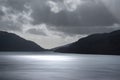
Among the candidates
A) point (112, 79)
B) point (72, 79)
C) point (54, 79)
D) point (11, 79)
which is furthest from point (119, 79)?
point (11, 79)

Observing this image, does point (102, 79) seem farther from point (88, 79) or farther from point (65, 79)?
point (65, 79)

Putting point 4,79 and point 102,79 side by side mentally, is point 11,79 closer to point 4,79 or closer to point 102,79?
point 4,79

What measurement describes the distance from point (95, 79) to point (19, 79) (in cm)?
2804

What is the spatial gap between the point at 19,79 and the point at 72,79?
19.6 m

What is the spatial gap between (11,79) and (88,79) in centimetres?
2838

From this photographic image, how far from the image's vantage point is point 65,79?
101 m

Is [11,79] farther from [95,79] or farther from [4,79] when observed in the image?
[95,79]

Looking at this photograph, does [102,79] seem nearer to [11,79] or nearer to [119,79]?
[119,79]

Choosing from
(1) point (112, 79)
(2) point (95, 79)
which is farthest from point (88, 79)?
(1) point (112, 79)

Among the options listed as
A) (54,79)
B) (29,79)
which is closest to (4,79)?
(29,79)

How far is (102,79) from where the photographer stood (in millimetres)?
99125

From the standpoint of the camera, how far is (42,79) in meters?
99.6

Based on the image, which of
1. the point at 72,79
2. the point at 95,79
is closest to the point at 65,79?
the point at 72,79

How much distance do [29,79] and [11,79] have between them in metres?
6.50
